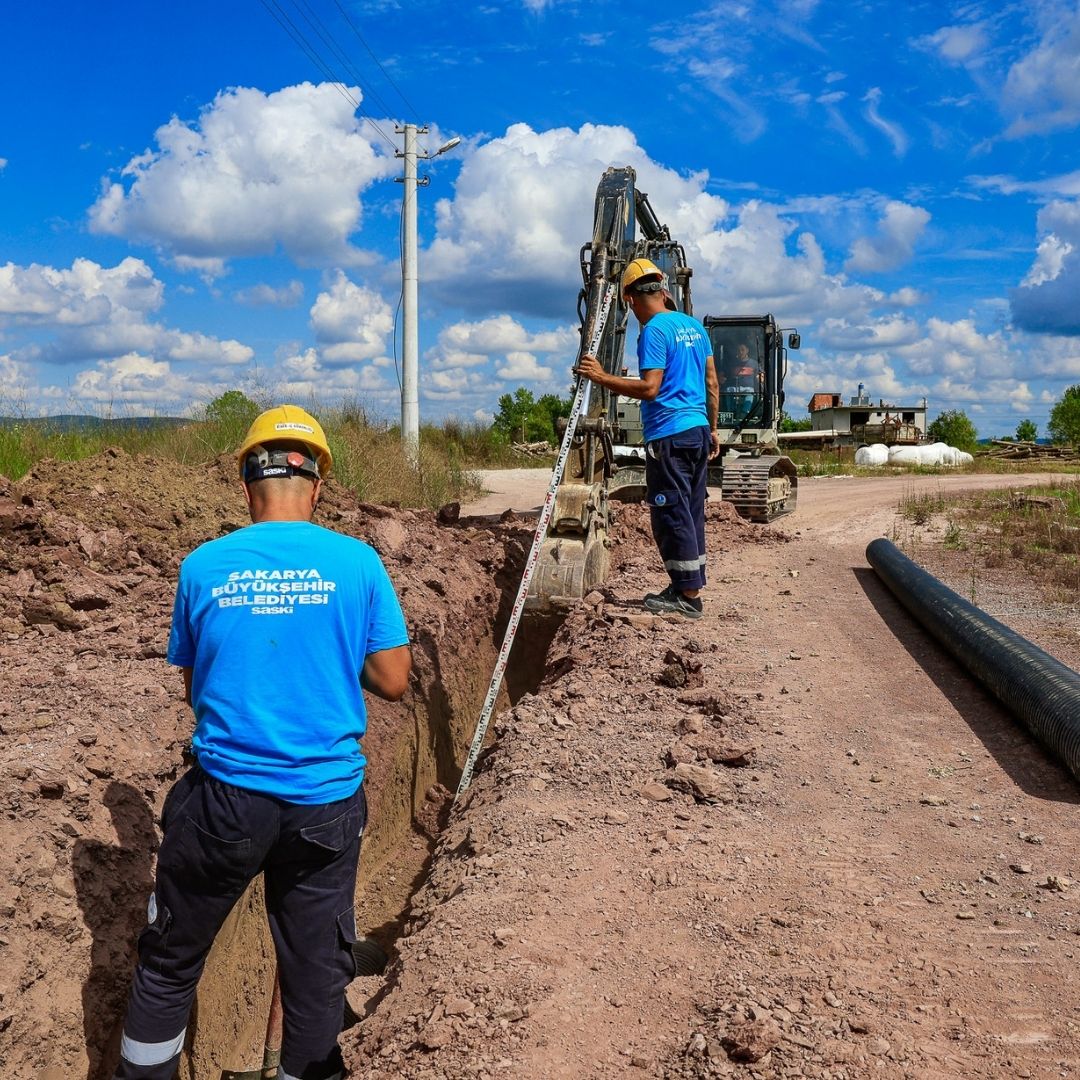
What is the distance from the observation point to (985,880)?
350cm

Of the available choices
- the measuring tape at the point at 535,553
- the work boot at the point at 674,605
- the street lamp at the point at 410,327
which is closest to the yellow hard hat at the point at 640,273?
the measuring tape at the point at 535,553

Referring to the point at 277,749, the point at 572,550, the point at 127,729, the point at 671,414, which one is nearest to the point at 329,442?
the point at 572,550

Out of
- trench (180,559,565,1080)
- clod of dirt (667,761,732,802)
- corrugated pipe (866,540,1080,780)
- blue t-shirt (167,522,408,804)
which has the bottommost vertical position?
trench (180,559,565,1080)

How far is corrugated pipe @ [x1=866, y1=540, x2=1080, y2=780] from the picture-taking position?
4.55 metres

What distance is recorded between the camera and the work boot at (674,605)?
700 centimetres

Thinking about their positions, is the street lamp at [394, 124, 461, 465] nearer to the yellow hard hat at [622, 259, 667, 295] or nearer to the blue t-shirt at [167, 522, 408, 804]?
the yellow hard hat at [622, 259, 667, 295]

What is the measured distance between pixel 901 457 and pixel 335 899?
3543 centimetres

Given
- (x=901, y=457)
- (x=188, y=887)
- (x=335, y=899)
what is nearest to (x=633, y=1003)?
(x=335, y=899)

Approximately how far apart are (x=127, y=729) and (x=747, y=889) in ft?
9.34

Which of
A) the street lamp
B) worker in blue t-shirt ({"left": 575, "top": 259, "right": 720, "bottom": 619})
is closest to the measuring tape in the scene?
worker in blue t-shirt ({"left": 575, "top": 259, "right": 720, "bottom": 619})

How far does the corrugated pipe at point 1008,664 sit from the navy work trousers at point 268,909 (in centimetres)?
320

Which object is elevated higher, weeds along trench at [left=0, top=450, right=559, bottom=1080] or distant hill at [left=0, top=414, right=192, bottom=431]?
distant hill at [left=0, top=414, right=192, bottom=431]

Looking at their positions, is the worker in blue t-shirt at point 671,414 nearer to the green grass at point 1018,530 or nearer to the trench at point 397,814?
the trench at point 397,814

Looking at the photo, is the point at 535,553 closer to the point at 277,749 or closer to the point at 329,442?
the point at 277,749
